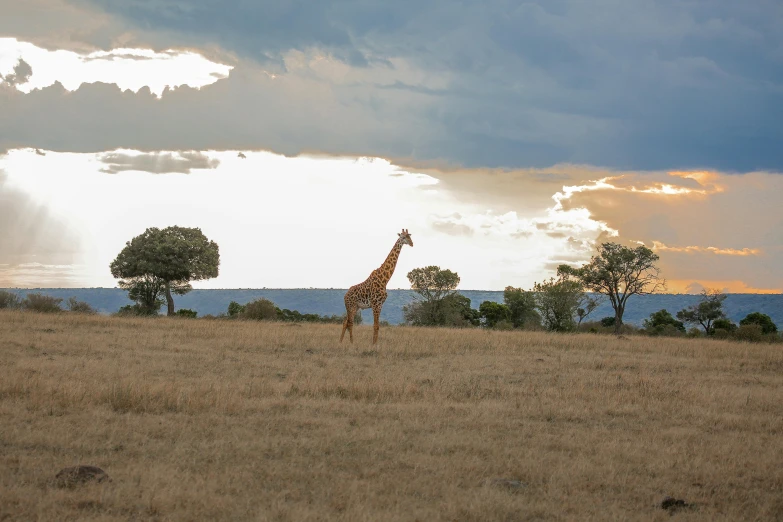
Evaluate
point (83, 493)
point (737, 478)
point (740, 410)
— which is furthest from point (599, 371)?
point (83, 493)

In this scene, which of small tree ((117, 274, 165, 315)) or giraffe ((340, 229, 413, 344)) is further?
small tree ((117, 274, 165, 315))

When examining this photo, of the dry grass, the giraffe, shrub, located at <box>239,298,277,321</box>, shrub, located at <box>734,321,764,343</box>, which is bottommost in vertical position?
the dry grass

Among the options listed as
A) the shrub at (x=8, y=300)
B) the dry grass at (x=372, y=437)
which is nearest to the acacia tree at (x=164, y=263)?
the shrub at (x=8, y=300)

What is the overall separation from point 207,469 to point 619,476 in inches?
210

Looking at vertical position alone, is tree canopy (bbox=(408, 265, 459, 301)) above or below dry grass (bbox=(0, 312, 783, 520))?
above

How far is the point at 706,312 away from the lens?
70.6 meters

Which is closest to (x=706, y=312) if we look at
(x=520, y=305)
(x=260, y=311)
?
(x=520, y=305)

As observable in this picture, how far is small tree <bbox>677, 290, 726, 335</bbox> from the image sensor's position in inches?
2751

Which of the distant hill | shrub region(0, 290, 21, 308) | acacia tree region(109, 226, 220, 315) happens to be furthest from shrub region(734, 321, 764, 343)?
the distant hill

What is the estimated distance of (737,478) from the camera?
9656 millimetres

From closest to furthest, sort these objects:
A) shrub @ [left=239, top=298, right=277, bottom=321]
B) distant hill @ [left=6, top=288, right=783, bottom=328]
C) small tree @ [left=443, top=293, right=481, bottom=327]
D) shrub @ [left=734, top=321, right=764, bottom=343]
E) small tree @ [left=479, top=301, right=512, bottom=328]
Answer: shrub @ [left=734, top=321, right=764, bottom=343] → shrub @ [left=239, top=298, right=277, bottom=321] → small tree @ [left=443, top=293, right=481, bottom=327] → small tree @ [left=479, top=301, right=512, bottom=328] → distant hill @ [left=6, top=288, right=783, bottom=328]

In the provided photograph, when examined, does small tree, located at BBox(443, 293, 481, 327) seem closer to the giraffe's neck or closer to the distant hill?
the giraffe's neck

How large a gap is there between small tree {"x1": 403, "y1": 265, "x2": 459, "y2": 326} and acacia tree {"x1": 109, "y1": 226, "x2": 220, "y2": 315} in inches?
643

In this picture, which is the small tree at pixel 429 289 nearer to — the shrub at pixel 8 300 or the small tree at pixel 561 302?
the small tree at pixel 561 302
